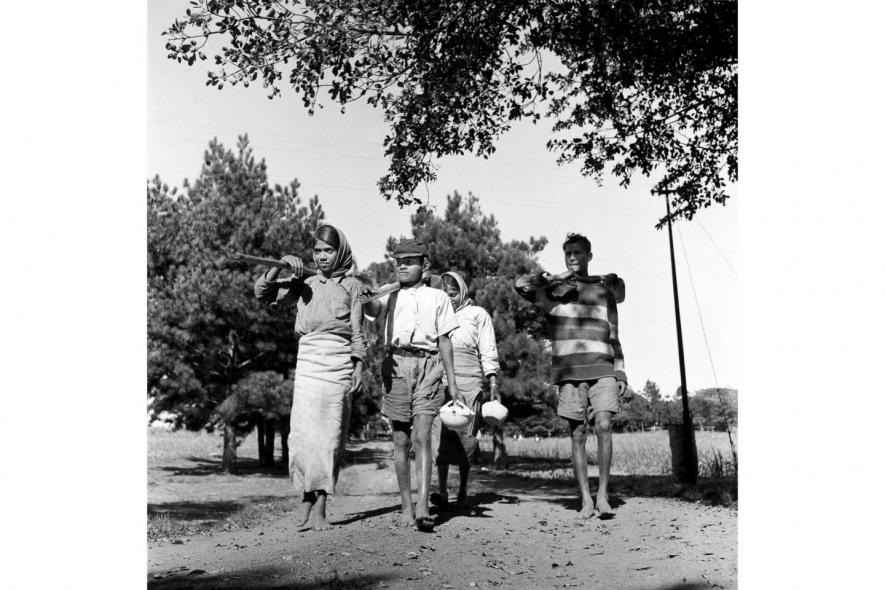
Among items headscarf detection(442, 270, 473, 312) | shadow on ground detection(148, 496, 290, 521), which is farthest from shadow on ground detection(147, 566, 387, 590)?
shadow on ground detection(148, 496, 290, 521)

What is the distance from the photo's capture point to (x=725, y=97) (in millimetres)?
5770

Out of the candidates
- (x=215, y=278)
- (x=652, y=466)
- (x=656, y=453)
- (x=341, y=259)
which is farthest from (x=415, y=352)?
(x=215, y=278)

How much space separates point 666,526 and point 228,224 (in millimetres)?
6011

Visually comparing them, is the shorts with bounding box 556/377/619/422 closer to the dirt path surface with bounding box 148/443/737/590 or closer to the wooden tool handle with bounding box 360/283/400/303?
the dirt path surface with bounding box 148/443/737/590

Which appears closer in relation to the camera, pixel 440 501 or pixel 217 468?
pixel 440 501

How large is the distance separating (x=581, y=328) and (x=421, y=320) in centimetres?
99

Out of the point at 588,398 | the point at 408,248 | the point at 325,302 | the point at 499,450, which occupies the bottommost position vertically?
the point at 499,450

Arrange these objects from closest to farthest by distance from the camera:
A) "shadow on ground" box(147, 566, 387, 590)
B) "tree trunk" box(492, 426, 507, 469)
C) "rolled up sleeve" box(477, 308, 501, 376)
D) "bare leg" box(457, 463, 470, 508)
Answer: "shadow on ground" box(147, 566, 387, 590) < "bare leg" box(457, 463, 470, 508) < "rolled up sleeve" box(477, 308, 501, 376) < "tree trunk" box(492, 426, 507, 469)

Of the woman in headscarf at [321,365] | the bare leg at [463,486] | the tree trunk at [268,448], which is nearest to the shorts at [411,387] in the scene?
the woman in headscarf at [321,365]

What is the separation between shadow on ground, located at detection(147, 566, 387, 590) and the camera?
349 centimetres

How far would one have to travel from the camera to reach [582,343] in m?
4.82

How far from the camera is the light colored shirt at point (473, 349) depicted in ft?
17.8

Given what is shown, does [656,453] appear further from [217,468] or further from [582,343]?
[217,468]
